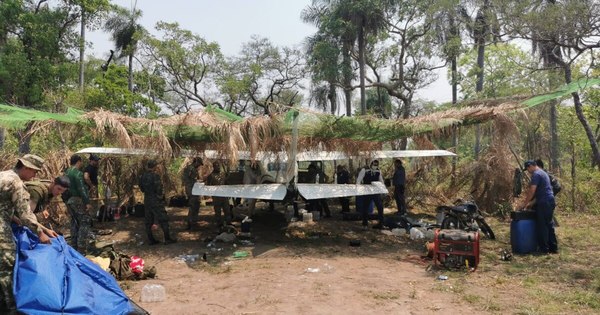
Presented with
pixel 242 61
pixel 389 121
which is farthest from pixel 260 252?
pixel 242 61

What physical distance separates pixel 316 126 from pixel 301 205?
5.16 metres

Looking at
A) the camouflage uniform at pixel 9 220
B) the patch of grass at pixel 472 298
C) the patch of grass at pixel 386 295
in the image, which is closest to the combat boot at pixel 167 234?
the camouflage uniform at pixel 9 220

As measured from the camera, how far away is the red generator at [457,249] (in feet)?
24.3

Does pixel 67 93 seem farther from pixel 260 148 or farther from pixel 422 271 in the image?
pixel 422 271

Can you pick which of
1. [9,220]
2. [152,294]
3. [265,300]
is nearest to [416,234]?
[265,300]

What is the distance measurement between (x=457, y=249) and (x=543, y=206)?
88.6 inches

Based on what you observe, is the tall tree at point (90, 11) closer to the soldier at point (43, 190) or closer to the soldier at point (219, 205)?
the soldier at point (219, 205)

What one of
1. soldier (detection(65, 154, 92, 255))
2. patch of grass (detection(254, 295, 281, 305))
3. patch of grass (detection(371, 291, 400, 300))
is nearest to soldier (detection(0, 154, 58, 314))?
patch of grass (detection(254, 295, 281, 305))

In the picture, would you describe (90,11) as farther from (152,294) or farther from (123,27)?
(152,294)

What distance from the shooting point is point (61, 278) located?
177 inches

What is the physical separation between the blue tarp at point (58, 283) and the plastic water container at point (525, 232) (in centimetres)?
717

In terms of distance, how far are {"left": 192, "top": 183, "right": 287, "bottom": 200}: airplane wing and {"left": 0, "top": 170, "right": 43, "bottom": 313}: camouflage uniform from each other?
4829 mm

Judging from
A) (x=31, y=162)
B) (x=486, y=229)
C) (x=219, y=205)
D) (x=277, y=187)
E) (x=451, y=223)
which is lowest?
(x=486, y=229)

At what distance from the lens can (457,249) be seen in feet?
24.7
